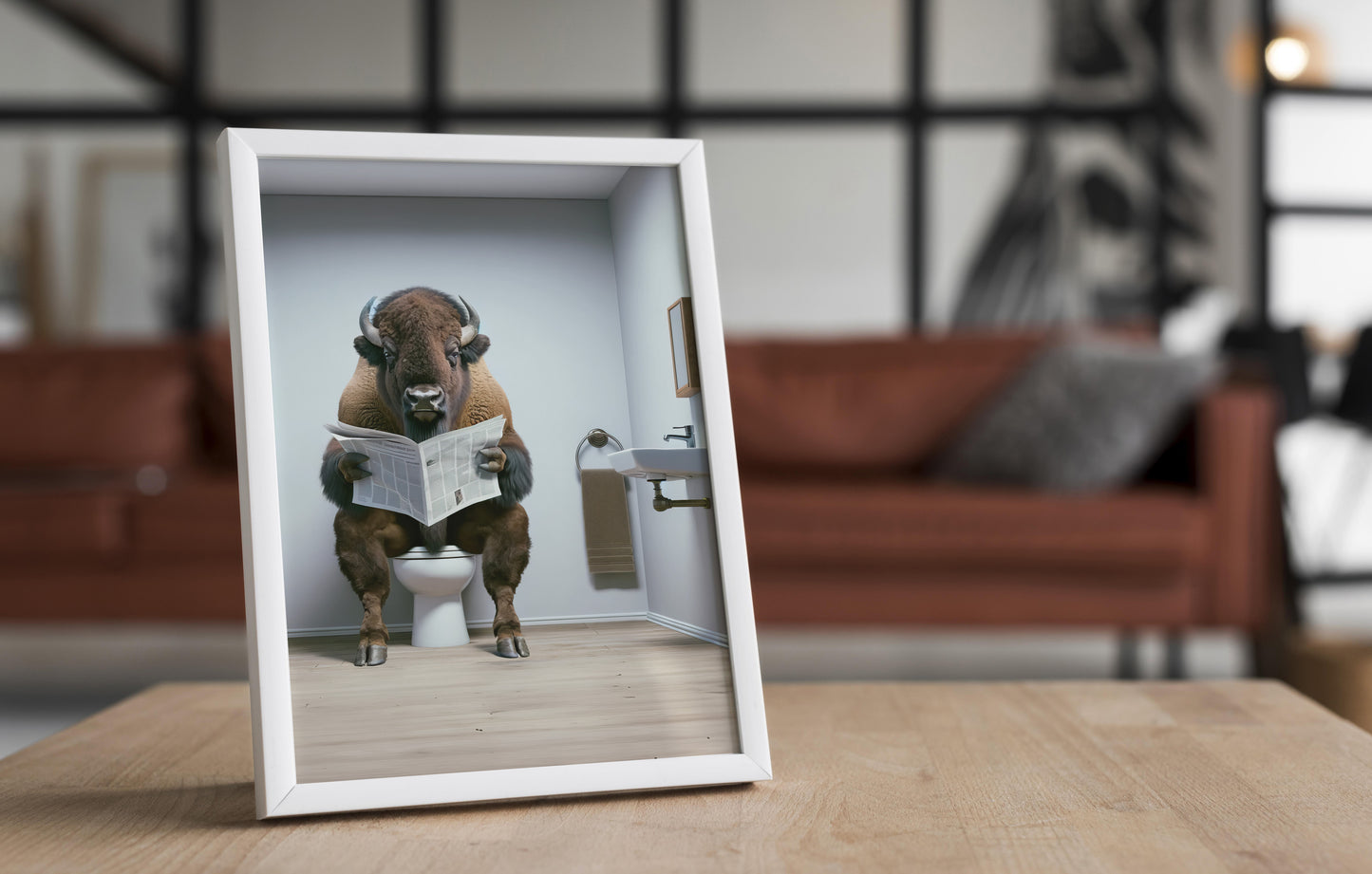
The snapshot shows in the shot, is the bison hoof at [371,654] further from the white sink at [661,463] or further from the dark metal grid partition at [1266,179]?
the dark metal grid partition at [1266,179]

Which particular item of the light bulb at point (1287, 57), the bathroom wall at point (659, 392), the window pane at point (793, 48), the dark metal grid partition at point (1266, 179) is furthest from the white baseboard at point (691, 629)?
the light bulb at point (1287, 57)

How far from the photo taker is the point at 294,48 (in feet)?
14.6

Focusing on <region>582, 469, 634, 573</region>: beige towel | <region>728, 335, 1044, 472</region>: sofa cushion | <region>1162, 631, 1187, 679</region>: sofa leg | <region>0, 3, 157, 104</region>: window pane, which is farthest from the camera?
<region>0, 3, 157, 104</region>: window pane

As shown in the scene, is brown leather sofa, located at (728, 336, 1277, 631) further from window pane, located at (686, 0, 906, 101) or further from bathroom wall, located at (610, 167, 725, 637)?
window pane, located at (686, 0, 906, 101)

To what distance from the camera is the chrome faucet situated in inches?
26.8

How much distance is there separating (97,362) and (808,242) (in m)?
2.81

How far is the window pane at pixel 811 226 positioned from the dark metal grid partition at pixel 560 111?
0.07 metres

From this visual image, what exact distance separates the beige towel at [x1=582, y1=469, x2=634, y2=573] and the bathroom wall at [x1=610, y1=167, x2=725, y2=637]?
12mm

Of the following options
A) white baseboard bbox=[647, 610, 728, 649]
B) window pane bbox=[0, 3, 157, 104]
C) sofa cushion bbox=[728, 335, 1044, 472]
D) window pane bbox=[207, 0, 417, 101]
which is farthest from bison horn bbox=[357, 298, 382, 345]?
window pane bbox=[0, 3, 157, 104]

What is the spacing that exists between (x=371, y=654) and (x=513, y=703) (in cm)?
9

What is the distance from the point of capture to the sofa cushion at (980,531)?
2.13m

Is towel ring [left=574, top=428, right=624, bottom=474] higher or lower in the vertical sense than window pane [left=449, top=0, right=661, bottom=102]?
lower

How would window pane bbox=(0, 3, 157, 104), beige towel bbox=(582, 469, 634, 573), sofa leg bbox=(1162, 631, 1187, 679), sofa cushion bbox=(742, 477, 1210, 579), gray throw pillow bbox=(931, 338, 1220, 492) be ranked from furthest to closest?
1. window pane bbox=(0, 3, 157, 104)
2. sofa leg bbox=(1162, 631, 1187, 679)
3. gray throw pillow bbox=(931, 338, 1220, 492)
4. sofa cushion bbox=(742, 477, 1210, 579)
5. beige towel bbox=(582, 469, 634, 573)

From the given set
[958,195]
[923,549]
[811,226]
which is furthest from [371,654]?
[958,195]
